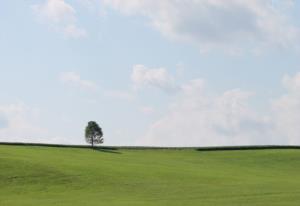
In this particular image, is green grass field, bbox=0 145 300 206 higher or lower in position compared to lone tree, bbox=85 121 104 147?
lower

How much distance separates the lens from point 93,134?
105188 mm

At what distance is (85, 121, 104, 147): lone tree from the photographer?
104812 mm

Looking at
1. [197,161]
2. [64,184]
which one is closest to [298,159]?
[197,161]

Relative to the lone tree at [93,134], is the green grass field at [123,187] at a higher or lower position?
lower

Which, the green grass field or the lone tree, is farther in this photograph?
the lone tree

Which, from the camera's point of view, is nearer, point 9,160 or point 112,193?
point 112,193

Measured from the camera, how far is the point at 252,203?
31078 millimetres

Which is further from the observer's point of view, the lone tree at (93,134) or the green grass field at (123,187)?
the lone tree at (93,134)

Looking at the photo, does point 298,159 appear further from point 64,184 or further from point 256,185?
point 64,184

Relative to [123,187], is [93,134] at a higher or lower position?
higher

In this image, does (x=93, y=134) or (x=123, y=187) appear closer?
(x=123, y=187)

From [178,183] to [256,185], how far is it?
508cm

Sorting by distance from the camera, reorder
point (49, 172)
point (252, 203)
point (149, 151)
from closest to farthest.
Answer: point (252, 203)
point (49, 172)
point (149, 151)

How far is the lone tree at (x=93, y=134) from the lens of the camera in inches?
4126
